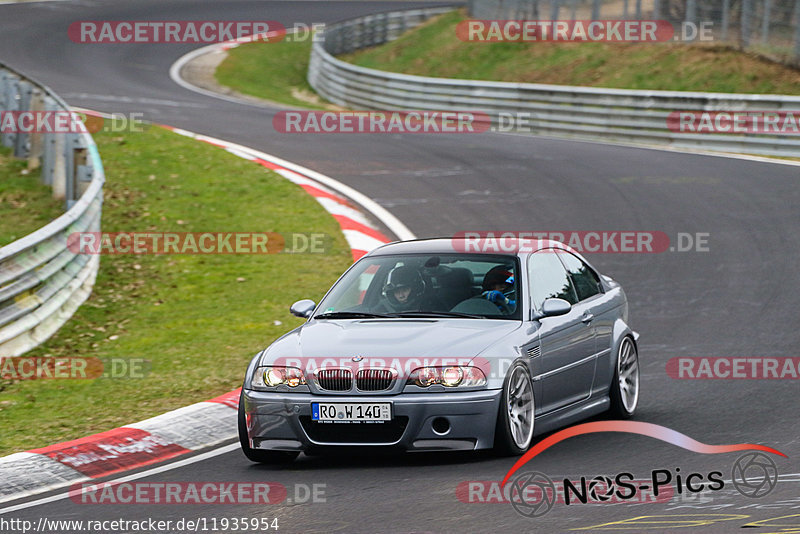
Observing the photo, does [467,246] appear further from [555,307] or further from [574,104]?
[574,104]

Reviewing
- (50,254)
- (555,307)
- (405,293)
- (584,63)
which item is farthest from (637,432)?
(584,63)

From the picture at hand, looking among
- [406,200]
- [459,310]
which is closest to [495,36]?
[406,200]

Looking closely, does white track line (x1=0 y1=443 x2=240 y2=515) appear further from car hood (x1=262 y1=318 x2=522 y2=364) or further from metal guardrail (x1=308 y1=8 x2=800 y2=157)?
metal guardrail (x1=308 y1=8 x2=800 y2=157)

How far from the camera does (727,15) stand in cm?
2827

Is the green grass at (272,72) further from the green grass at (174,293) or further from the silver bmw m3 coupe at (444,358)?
the silver bmw m3 coupe at (444,358)

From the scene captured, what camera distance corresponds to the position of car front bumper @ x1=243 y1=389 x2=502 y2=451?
748 centimetres

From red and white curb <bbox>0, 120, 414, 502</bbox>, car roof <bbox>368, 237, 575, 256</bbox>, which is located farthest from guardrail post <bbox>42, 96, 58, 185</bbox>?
car roof <bbox>368, 237, 575, 256</bbox>

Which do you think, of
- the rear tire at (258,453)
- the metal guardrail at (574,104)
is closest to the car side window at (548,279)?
the rear tire at (258,453)

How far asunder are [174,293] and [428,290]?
5.62 metres

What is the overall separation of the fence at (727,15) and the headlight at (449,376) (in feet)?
67.2

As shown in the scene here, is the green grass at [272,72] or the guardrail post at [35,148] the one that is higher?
the guardrail post at [35,148]

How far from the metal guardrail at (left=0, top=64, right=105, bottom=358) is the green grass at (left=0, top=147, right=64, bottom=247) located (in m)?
0.19

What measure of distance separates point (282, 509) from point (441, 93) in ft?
73.2

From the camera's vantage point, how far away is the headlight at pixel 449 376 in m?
7.57
